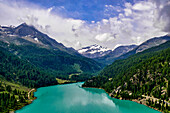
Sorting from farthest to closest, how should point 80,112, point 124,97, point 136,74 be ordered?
point 136,74, point 124,97, point 80,112

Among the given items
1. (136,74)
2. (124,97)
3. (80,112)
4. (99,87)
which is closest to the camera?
(80,112)

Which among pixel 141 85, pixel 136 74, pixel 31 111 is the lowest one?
pixel 31 111

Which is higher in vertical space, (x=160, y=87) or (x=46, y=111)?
(x=160, y=87)

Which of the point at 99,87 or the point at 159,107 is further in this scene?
the point at 99,87

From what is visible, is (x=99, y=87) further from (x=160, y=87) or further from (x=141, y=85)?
(x=160, y=87)

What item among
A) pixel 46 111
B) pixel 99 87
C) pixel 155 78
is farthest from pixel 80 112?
pixel 99 87

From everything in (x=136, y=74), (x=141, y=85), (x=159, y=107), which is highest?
(x=136, y=74)

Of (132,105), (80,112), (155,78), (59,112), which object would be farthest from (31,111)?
(155,78)

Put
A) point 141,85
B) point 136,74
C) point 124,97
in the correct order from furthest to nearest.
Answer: point 136,74, point 141,85, point 124,97

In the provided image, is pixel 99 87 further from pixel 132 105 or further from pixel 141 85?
pixel 132 105
